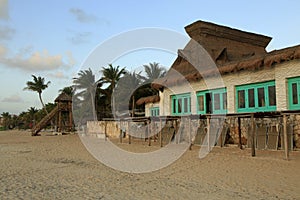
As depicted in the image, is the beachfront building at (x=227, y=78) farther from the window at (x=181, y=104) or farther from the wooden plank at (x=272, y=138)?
the wooden plank at (x=272, y=138)

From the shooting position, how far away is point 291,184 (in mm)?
6664

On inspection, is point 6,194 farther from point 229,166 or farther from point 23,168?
point 229,166

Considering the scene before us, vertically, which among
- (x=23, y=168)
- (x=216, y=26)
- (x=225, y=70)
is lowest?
(x=23, y=168)

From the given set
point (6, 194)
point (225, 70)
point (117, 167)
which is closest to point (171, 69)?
point (225, 70)

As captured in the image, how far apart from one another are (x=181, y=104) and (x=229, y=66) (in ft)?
14.8

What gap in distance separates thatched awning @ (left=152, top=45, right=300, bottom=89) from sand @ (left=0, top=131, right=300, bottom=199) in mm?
3734

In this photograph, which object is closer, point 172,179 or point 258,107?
point 172,179

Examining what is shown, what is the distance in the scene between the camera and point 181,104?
17984 mm

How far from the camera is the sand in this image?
6.04 m

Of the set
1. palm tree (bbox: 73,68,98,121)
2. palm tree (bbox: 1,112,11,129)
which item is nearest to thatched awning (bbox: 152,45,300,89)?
palm tree (bbox: 73,68,98,121)

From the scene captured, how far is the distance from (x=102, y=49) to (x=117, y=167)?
6.47 metres

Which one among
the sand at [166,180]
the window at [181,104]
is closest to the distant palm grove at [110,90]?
the window at [181,104]

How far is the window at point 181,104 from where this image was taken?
17.4m

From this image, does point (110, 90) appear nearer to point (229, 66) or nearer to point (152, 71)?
point (152, 71)
